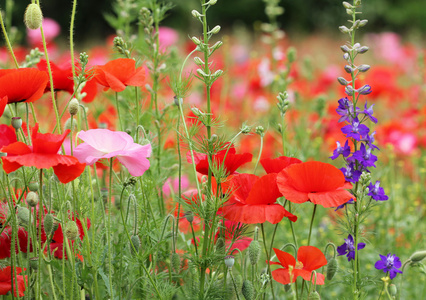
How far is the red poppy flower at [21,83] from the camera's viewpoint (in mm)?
1212

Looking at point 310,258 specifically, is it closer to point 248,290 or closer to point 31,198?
point 248,290

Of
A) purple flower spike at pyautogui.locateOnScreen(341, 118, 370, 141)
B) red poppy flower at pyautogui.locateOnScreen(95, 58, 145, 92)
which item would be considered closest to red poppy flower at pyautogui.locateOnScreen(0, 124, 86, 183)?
red poppy flower at pyautogui.locateOnScreen(95, 58, 145, 92)

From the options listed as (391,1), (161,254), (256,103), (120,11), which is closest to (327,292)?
(161,254)

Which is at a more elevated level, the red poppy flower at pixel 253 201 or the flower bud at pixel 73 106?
the flower bud at pixel 73 106

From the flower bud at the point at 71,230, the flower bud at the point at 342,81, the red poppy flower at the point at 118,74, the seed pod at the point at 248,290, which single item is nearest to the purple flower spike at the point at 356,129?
the flower bud at the point at 342,81

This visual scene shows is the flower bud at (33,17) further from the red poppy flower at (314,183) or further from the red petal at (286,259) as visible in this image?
the red petal at (286,259)

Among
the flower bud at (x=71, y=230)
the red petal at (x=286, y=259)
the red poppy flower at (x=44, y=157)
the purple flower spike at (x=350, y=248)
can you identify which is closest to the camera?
the red poppy flower at (x=44, y=157)

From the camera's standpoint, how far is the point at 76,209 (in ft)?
4.41

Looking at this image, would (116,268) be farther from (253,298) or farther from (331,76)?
(331,76)

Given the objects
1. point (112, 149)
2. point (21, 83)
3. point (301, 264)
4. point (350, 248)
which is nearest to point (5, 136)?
point (21, 83)

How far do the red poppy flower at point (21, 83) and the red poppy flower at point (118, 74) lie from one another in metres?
0.16

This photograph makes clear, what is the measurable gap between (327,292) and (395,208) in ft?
1.83

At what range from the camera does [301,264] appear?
52.4 inches

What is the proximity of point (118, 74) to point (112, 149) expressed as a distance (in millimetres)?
244
